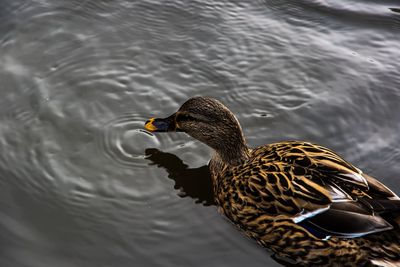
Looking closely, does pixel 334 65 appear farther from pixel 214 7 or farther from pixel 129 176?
pixel 129 176

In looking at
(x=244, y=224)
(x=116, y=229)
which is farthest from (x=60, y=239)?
(x=244, y=224)

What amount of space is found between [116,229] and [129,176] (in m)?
0.77

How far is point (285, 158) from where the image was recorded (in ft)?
18.0

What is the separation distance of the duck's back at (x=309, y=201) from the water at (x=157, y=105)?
295 millimetres

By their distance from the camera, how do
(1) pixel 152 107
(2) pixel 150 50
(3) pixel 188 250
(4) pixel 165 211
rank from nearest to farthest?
(3) pixel 188 250
(4) pixel 165 211
(1) pixel 152 107
(2) pixel 150 50

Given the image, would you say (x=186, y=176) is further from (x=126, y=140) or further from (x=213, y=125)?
(x=126, y=140)

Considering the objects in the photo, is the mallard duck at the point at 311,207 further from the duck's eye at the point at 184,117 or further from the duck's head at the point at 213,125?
the duck's eye at the point at 184,117

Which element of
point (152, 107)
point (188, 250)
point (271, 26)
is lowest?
point (188, 250)

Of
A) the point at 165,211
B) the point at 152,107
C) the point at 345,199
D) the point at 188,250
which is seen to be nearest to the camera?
the point at 345,199

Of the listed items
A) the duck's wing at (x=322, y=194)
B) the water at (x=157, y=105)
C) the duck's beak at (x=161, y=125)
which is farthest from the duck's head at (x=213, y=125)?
the duck's wing at (x=322, y=194)

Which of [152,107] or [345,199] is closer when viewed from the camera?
[345,199]

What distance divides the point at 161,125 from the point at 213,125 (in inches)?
24.1

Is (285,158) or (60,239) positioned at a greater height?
(285,158)

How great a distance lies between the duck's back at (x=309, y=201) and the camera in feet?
15.9
